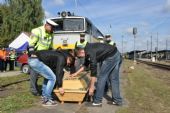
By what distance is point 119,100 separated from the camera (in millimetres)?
11508

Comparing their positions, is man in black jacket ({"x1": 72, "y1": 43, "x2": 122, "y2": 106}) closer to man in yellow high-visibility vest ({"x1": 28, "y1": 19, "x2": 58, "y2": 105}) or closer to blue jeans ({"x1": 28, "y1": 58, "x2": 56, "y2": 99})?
blue jeans ({"x1": 28, "y1": 58, "x2": 56, "y2": 99})

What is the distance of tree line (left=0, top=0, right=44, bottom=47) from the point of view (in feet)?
208

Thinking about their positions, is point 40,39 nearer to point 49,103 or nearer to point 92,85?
point 49,103

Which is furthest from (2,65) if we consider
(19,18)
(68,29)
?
(19,18)

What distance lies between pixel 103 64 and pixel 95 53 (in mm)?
715

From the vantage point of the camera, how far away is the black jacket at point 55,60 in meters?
11.0

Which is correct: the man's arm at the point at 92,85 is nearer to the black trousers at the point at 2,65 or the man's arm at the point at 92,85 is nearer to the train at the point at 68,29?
the train at the point at 68,29

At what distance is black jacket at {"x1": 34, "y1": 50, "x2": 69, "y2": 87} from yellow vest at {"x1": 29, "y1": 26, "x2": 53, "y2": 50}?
411mm

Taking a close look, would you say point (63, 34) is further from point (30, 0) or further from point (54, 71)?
point (30, 0)

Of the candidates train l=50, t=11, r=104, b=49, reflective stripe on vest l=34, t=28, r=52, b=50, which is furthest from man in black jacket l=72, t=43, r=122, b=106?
train l=50, t=11, r=104, b=49

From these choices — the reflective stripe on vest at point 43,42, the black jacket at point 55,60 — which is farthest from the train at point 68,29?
A: the black jacket at point 55,60

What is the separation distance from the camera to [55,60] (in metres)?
11.1

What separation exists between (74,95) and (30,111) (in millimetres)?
1608

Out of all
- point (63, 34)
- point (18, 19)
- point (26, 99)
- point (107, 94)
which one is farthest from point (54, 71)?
point (18, 19)
